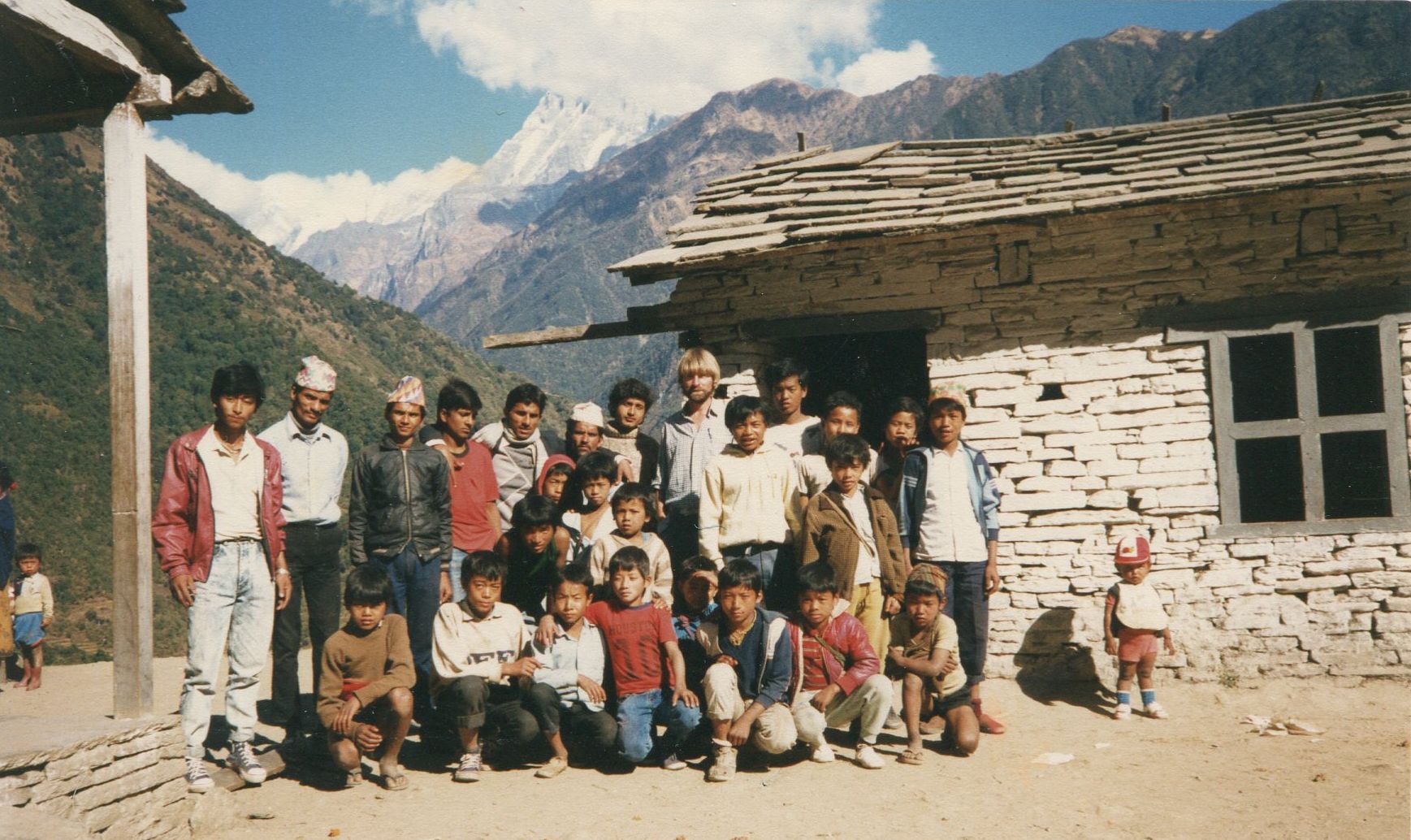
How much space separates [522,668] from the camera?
14.8 feet

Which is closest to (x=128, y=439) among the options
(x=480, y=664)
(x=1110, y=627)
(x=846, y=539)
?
(x=480, y=664)

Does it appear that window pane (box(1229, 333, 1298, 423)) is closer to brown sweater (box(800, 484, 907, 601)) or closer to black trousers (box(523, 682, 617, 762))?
brown sweater (box(800, 484, 907, 601))

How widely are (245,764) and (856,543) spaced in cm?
306

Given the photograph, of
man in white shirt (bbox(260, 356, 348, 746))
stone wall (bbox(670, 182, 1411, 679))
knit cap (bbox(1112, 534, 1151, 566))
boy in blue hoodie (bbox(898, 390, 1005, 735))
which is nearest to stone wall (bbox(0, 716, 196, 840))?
man in white shirt (bbox(260, 356, 348, 746))

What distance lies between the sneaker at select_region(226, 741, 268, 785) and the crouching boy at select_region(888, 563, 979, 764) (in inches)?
119

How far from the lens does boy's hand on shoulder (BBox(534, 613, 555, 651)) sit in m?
4.56

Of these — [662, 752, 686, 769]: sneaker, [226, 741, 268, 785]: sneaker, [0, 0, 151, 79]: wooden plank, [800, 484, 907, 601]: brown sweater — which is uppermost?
[0, 0, 151, 79]: wooden plank

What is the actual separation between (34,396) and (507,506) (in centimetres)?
3396

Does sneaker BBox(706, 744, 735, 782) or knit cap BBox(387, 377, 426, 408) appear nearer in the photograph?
sneaker BBox(706, 744, 735, 782)

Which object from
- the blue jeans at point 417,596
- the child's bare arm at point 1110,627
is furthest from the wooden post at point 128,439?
the child's bare arm at point 1110,627

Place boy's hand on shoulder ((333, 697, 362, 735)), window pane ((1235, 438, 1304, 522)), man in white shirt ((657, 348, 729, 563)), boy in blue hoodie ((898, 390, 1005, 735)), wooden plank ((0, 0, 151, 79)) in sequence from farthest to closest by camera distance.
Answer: window pane ((1235, 438, 1304, 522)), man in white shirt ((657, 348, 729, 563)), boy in blue hoodie ((898, 390, 1005, 735)), boy's hand on shoulder ((333, 697, 362, 735)), wooden plank ((0, 0, 151, 79))

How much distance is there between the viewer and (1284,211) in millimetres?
5645

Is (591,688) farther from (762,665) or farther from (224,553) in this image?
(224,553)

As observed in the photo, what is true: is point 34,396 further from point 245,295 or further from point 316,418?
point 316,418
